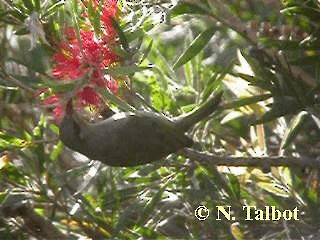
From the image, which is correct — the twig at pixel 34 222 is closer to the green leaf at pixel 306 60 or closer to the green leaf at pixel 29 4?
the green leaf at pixel 29 4

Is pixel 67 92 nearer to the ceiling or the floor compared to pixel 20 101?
nearer to the ceiling

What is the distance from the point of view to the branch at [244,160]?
105 centimetres

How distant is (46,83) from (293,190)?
0.60m

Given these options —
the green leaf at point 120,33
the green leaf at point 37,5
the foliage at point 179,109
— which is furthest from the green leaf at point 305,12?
the green leaf at point 37,5

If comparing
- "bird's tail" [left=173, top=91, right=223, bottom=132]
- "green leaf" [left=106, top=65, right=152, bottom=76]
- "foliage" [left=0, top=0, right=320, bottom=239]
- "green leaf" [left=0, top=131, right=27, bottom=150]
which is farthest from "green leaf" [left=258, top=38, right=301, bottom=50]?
"green leaf" [left=0, top=131, right=27, bottom=150]

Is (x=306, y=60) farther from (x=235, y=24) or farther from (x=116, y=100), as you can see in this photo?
(x=116, y=100)

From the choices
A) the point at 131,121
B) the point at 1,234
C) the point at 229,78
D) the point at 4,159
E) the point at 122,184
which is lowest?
the point at 122,184

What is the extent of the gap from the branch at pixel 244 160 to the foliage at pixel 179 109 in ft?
0.12

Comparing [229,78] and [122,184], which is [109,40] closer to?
[229,78]

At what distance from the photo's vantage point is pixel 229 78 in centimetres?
143

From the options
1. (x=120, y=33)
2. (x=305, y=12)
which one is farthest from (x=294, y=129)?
(x=120, y=33)

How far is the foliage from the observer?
991 mm

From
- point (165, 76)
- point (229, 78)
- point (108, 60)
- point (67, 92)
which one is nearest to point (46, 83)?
point (67, 92)

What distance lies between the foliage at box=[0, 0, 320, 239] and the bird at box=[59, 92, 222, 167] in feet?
0.11
